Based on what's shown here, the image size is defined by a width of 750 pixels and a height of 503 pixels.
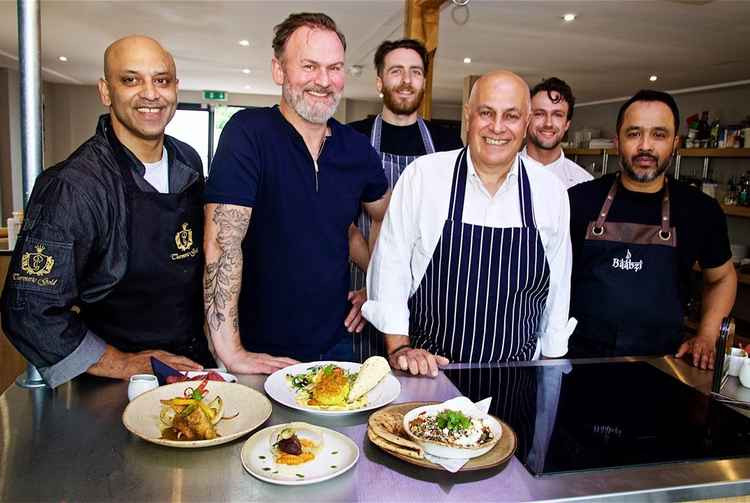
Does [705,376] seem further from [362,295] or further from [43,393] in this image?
[43,393]

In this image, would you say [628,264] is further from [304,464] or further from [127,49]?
[127,49]

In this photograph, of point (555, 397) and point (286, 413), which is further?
point (555, 397)

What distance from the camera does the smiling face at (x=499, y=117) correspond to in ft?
6.31

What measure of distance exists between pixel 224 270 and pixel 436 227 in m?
0.69

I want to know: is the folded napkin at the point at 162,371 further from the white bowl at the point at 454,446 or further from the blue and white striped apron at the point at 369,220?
the blue and white striped apron at the point at 369,220

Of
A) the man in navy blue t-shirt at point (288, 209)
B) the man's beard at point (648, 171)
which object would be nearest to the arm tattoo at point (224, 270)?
the man in navy blue t-shirt at point (288, 209)

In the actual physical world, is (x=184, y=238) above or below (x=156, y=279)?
above

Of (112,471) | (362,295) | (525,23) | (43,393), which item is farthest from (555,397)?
(525,23)

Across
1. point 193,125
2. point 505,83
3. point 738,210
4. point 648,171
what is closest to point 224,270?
point 505,83

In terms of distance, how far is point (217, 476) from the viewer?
1104 millimetres

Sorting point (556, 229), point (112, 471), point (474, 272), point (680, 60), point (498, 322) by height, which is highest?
point (680, 60)

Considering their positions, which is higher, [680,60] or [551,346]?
[680,60]

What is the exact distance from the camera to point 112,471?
1099 mm

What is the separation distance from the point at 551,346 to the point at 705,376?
0.47 meters
